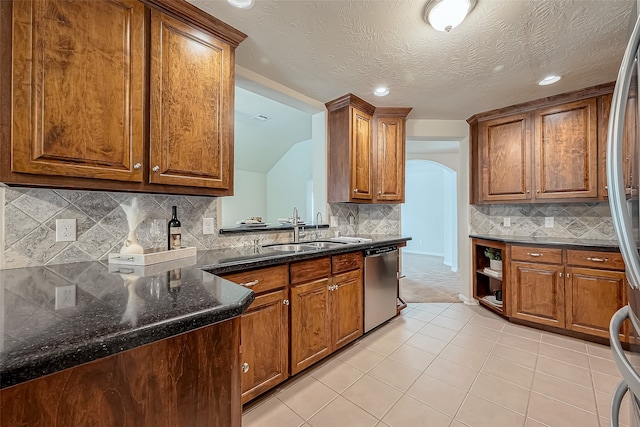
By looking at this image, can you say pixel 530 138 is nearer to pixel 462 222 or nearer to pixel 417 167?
pixel 462 222

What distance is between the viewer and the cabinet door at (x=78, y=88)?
1092mm

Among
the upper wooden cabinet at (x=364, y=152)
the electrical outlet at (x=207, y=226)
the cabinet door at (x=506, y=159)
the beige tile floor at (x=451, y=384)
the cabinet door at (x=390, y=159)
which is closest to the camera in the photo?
the beige tile floor at (x=451, y=384)

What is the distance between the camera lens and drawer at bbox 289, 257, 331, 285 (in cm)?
184

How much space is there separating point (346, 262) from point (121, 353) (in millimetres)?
1772

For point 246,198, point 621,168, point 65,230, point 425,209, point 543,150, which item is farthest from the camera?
point 425,209

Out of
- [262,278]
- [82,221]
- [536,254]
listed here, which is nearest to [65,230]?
[82,221]

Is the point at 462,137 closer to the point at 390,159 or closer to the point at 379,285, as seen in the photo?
the point at 390,159

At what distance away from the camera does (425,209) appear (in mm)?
7637

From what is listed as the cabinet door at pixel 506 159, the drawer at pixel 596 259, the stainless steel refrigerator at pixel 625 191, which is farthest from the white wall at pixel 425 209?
the stainless steel refrigerator at pixel 625 191

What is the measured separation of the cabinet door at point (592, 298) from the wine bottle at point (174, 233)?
3.32 meters

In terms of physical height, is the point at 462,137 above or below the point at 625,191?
above

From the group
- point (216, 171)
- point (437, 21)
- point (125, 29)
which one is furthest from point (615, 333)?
point (125, 29)

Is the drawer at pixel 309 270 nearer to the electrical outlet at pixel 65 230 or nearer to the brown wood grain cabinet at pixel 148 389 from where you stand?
the brown wood grain cabinet at pixel 148 389

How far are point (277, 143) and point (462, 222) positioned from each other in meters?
3.95
